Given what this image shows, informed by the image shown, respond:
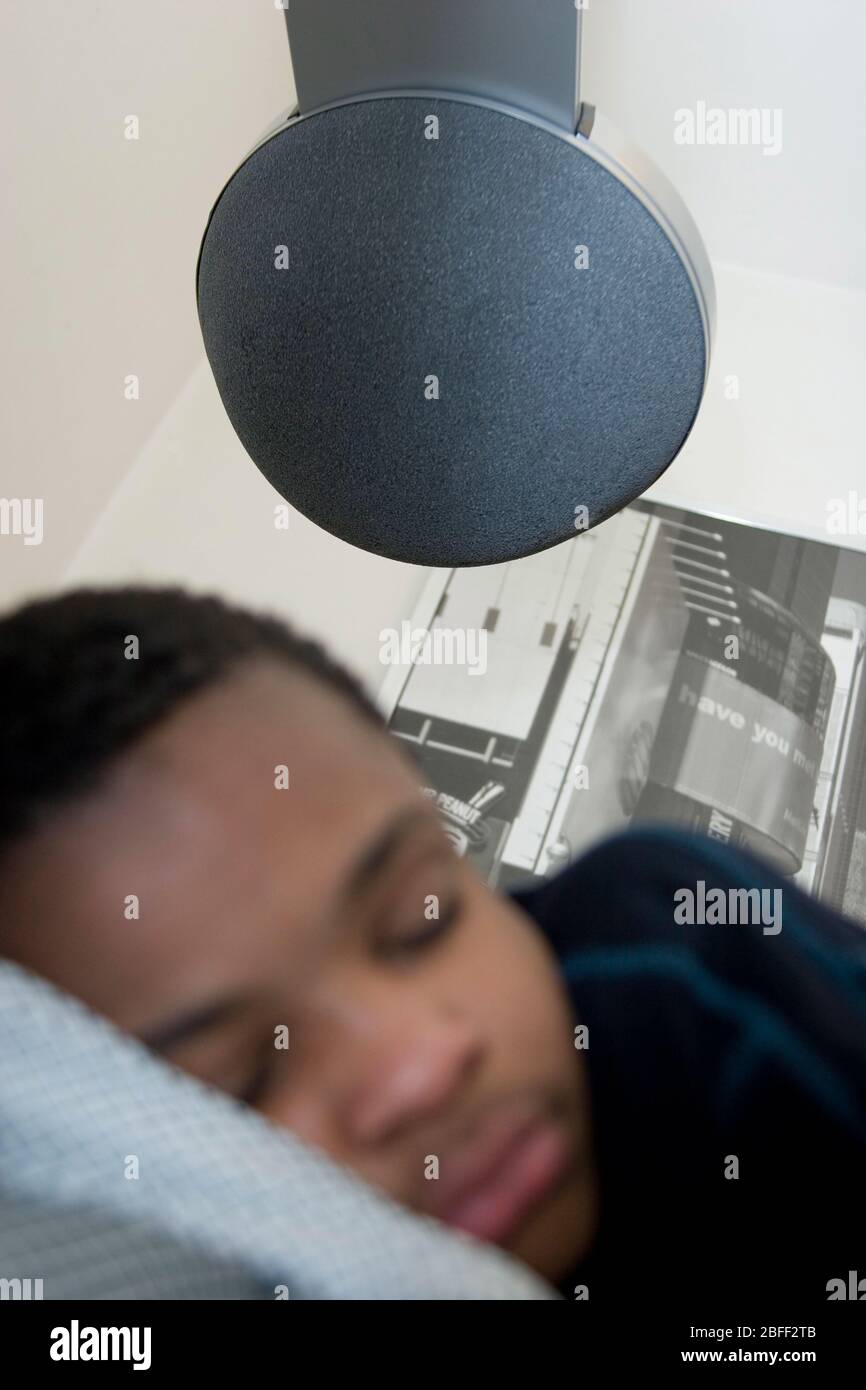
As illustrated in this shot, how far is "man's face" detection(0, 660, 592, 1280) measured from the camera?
1.21ft

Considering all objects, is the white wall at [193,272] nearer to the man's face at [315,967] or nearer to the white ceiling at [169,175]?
the white ceiling at [169,175]

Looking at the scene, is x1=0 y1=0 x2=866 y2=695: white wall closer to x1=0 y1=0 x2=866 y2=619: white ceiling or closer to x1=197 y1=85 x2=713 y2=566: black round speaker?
x1=0 y1=0 x2=866 y2=619: white ceiling

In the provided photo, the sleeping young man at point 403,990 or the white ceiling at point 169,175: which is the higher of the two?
the white ceiling at point 169,175

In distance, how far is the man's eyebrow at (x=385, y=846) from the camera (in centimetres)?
39

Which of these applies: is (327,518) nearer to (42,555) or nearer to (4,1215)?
(4,1215)

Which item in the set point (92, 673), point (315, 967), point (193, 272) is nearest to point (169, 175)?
point (193, 272)

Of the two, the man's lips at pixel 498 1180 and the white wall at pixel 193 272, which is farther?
the white wall at pixel 193 272

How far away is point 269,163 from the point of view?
354mm

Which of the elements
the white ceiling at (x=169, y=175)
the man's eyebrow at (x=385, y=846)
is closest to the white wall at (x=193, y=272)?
the white ceiling at (x=169, y=175)

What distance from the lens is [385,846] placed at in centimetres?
40

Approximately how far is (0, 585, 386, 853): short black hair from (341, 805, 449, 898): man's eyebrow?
81 millimetres

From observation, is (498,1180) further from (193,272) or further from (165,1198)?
(193,272)

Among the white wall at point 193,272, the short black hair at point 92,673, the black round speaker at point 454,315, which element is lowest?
the short black hair at point 92,673

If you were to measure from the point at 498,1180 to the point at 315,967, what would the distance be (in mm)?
96
